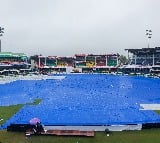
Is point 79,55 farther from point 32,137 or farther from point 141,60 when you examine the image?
point 32,137

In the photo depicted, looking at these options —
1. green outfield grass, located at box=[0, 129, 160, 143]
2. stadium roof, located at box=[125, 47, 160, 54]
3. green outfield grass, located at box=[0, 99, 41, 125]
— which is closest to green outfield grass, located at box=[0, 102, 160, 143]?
green outfield grass, located at box=[0, 129, 160, 143]

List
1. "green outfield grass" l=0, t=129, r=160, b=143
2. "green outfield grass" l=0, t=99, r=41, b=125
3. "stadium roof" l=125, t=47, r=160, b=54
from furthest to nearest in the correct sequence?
"stadium roof" l=125, t=47, r=160, b=54, "green outfield grass" l=0, t=99, r=41, b=125, "green outfield grass" l=0, t=129, r=160, b=143

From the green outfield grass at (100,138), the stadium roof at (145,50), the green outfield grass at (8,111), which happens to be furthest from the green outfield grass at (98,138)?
the stadium roof at (145,50)

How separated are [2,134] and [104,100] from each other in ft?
80.4

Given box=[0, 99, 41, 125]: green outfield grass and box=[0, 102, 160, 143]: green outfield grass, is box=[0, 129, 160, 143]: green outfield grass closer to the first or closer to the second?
box=[0, 102, 160, 143]: green outfield grass

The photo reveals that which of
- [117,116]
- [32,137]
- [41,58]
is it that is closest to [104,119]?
[117,116]

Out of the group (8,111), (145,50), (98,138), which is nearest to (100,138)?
(98,138)

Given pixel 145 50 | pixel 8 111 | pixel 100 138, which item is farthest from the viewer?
pixel 145 50

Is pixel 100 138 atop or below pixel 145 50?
below

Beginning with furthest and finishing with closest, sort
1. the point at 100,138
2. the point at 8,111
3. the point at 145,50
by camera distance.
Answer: the point at 145,50 < the point at 8,111 < the point at 100,138

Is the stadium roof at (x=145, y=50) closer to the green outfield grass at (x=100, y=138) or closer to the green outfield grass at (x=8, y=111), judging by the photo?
the green outfield grass at (x=8, y=111)

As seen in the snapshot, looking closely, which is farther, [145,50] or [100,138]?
[145,50]

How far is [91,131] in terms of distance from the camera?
1180 inches

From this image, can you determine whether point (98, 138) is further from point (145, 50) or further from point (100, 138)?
point (145, 50)
